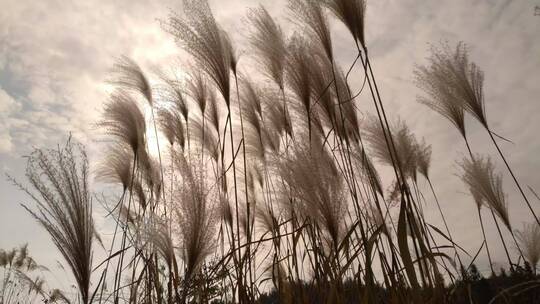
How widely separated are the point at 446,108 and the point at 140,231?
97.9 inches

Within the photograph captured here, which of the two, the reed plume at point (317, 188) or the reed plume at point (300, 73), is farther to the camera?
the reed plume at point (300, 73)

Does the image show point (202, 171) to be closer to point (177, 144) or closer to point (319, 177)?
point (319, 177)

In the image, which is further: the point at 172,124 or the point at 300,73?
the point at 172,124

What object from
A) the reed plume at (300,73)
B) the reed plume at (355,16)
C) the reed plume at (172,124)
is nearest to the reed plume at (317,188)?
the reed plume at (300,73)

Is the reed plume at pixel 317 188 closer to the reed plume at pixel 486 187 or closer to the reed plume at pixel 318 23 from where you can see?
the reed plume at pixel 318 23

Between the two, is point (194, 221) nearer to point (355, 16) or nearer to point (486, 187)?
point (355, 16)

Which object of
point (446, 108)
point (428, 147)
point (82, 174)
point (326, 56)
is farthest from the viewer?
point (428, 147)

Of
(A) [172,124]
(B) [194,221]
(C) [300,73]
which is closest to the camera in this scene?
(B) [194,221]

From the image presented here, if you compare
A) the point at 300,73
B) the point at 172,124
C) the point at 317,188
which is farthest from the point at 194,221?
the point at 172,124

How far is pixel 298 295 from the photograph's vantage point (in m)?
1.96

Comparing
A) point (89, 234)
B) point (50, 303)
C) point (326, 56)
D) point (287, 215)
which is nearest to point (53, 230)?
point (89, 234)

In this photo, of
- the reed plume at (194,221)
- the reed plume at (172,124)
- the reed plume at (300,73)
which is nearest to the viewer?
the reed plume at (194,221)

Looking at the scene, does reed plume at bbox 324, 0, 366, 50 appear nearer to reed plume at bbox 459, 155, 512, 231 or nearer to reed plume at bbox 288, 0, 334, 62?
reed plume at bbox 288, 0, 334, 62

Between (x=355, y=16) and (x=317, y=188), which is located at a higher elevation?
(x=355, y=16)
